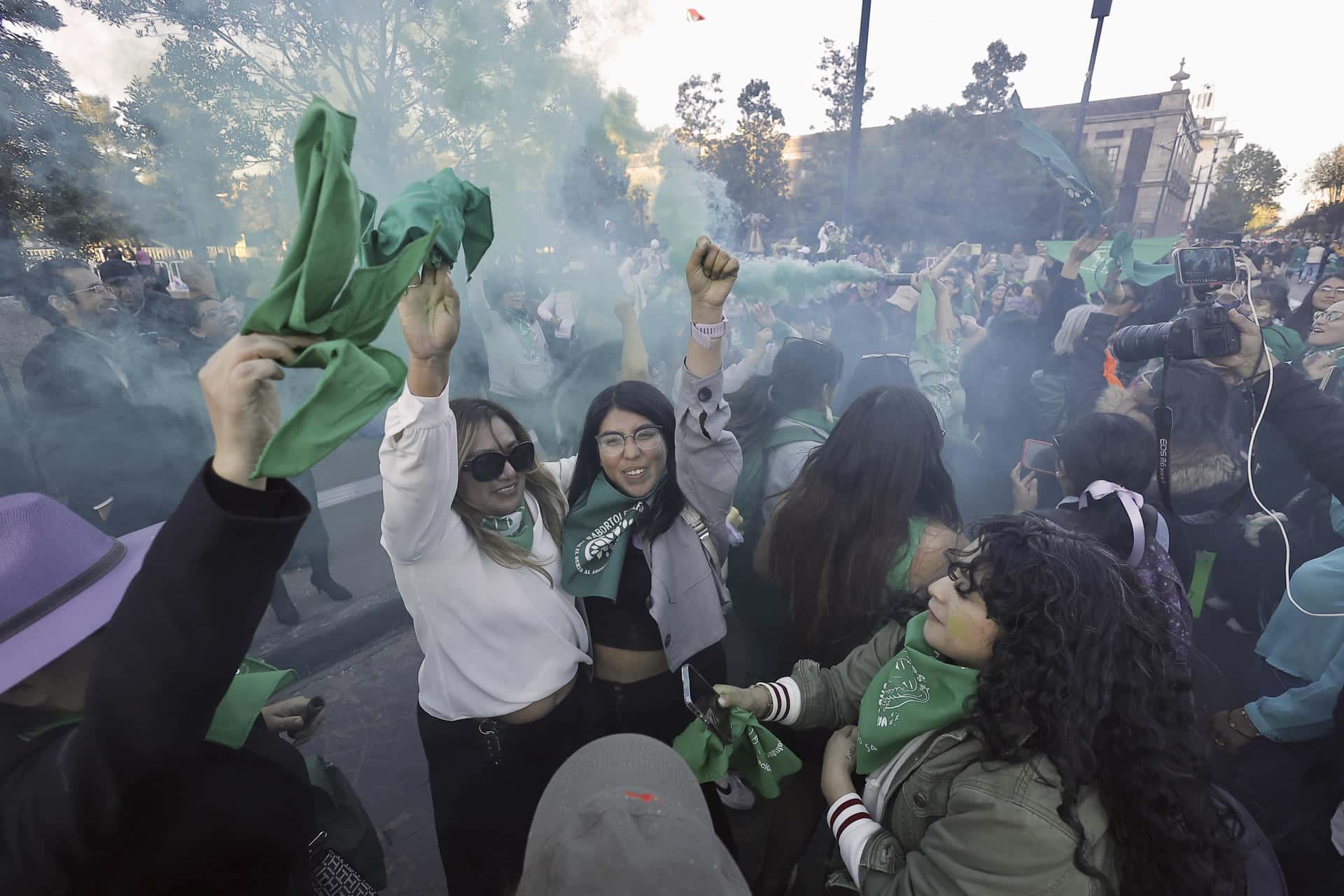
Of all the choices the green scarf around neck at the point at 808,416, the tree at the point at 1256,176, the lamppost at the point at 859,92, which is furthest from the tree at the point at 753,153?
the tree at the point at 1256,176

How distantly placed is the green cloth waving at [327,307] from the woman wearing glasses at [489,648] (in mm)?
825

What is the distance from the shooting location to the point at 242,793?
1132 millimetres

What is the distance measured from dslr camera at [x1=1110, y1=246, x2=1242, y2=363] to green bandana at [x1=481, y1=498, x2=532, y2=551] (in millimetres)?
2732

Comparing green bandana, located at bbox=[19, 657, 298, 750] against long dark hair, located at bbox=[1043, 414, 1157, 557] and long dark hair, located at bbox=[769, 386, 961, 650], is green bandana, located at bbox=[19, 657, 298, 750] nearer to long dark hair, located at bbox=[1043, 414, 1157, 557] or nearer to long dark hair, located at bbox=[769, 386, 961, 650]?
long dark hair, located at bbox=[769, 386, 961, 650]

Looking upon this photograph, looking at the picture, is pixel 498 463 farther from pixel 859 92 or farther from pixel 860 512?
pixel 859 92

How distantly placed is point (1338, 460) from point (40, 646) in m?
3.85

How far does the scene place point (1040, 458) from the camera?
3.61 m

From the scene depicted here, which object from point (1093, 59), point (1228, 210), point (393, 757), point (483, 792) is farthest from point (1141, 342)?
point (1228, 210)

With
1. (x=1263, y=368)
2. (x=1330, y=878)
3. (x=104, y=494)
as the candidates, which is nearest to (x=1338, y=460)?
(x=1263, y=368)

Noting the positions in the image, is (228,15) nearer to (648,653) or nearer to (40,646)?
(40,646)

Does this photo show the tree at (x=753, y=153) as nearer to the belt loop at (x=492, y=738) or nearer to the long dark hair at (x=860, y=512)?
the long dark hair at (x=860, y=512)

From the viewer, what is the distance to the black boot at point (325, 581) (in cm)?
432

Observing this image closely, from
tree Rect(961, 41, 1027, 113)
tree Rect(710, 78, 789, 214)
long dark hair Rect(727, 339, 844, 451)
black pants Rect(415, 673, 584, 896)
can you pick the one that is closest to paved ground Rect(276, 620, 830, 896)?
black pants Rect(415, 673, 584, 896)

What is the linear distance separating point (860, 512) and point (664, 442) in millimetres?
734
